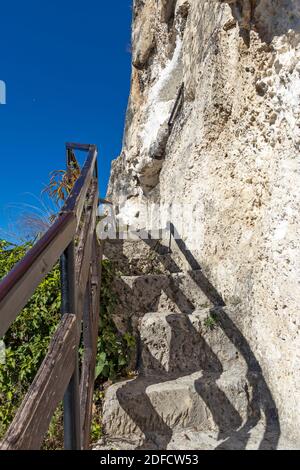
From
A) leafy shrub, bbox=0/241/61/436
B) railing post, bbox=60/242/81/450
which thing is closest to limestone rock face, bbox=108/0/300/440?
railing post, bbox=60/242/81/450

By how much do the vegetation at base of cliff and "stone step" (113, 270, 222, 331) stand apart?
16 centimetres

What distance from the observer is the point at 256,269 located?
7.71 feet

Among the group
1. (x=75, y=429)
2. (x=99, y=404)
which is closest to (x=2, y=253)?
(x=99, y=404)

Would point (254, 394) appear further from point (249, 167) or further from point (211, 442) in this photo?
point (249, 167)

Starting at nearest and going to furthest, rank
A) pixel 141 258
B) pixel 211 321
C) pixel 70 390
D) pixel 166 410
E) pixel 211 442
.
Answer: pixel 70 390
pixel 211 442
pixel 166 410
pixel 211 321
pixel 141 258

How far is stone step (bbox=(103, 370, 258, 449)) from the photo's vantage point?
192 cm

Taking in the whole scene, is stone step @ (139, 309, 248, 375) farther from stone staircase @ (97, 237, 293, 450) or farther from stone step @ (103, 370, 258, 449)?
stone step @ (103, 370, 258, 449)

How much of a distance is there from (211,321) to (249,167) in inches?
45.0

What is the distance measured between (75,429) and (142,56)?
712 centimetres

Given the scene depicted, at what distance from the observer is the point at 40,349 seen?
7.06ft

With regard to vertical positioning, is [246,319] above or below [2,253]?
below

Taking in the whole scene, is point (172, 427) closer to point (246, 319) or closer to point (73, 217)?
point (246, 319)

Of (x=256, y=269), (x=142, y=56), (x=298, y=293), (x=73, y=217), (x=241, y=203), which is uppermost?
(x=142, y=56)

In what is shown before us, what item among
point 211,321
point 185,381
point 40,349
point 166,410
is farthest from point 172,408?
point 40,349
